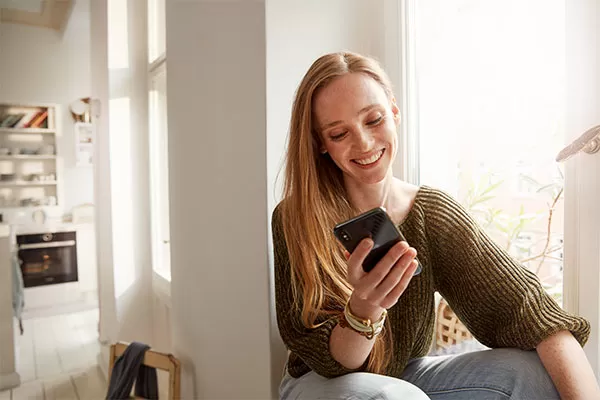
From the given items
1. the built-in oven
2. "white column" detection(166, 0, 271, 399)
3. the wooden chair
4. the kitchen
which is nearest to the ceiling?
the kitchen

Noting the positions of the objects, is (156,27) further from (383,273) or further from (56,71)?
(383,273)

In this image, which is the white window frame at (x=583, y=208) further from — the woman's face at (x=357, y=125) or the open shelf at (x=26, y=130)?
the open shelf at (x=26, y=130)

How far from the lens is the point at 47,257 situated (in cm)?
121

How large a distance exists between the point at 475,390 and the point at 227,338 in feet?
2.31

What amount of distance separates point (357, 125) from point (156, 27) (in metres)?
1.26

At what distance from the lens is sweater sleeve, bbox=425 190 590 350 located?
26.8 inches

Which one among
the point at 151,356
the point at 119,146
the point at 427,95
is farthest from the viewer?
the point at 119,146

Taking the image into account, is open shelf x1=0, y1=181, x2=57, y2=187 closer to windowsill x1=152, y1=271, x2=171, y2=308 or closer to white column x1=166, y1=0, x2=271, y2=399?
white column x1=166, y1=0, x2=271, y2=399

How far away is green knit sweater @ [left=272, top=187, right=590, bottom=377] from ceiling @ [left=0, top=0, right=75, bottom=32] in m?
0.88

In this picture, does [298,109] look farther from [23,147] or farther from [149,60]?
[149,60]

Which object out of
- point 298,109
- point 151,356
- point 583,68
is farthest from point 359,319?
point 151,356

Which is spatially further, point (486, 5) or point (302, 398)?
point (486, 5)

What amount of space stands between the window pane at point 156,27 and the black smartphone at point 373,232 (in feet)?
4.41

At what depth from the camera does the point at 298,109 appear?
769 millimetres
